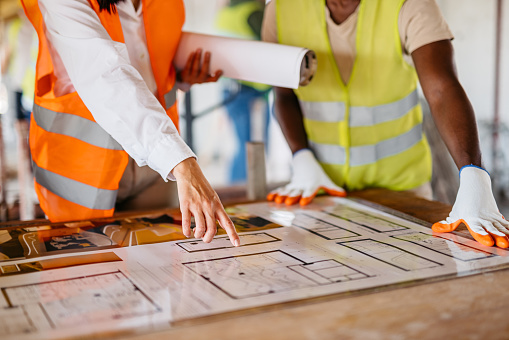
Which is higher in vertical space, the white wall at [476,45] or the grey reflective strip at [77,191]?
the white wall at [476,45]

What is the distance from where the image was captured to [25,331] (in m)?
0.75

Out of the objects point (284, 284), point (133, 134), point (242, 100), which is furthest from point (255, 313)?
point (242, 100)

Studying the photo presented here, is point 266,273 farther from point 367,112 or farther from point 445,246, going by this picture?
point 367,112

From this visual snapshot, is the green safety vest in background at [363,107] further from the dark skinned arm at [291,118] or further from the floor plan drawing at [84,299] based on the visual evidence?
the floor plan drawing at [84,299]

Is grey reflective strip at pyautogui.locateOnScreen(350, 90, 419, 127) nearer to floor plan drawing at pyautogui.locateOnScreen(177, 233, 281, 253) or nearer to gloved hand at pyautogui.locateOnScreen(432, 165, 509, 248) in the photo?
gloved hand at pyautogui.locateOnScreen(432, 165, 509, 248)

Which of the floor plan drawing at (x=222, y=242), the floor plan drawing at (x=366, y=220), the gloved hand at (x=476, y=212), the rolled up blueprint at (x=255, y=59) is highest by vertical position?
the rolled up blueprint at (x=255, y=59)

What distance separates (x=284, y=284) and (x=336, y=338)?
20 cm

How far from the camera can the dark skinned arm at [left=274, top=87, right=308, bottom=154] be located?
1788 mm

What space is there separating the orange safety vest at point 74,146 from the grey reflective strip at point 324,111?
0.51 meters

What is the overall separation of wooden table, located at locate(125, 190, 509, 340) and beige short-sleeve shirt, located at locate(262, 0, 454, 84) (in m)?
0.79

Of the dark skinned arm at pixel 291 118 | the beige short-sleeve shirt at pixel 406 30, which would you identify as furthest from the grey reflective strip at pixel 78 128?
the beige short-sleeve shirt at pixel 406 30

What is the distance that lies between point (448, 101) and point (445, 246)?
47 centimetres

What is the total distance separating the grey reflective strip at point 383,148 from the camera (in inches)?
68.4

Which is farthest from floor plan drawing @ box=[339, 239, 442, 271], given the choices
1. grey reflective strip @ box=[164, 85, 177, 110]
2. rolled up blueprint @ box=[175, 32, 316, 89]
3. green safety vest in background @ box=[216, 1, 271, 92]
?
green safety vest in background @ box=[216, 1, 271, 92]
